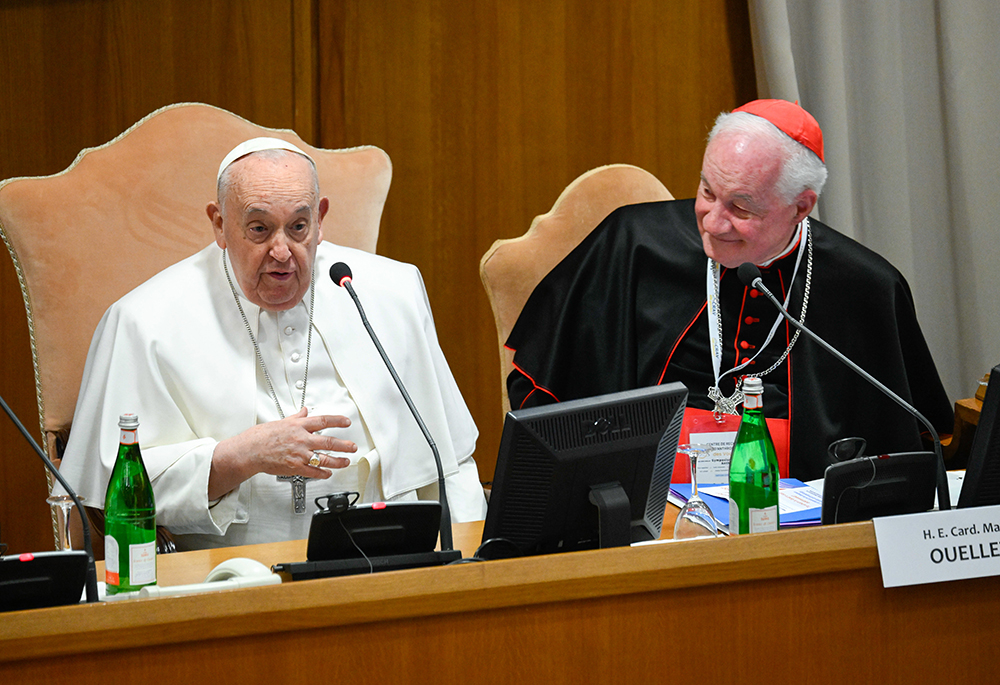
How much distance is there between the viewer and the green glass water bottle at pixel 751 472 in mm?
1762

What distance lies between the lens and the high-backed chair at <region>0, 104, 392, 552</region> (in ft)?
8.73

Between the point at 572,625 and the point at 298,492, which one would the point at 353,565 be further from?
the point at 298,492

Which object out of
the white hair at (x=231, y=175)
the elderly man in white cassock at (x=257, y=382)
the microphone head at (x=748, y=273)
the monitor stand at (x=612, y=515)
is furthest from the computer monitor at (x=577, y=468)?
the white hair at (x=231, y=175)

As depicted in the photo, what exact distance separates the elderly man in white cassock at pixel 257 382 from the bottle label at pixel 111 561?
0.62m

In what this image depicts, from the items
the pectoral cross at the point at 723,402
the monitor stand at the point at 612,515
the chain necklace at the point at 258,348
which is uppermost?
the chain necklace at the point at 258,348

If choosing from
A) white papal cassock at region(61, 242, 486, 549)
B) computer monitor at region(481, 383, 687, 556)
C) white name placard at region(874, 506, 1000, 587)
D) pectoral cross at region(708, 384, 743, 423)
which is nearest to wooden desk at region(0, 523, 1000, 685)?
white name placard at region(874, 506, 1000, 587)

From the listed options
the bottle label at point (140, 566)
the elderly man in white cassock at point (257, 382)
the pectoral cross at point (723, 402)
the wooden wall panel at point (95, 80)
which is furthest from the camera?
the wooden wall panel at point (95, 80)

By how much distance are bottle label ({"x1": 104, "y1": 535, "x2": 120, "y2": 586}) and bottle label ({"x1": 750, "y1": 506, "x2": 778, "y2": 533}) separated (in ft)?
3.33

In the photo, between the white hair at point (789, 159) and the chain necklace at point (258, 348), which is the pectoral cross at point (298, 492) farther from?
the white hair at point (789, 159)

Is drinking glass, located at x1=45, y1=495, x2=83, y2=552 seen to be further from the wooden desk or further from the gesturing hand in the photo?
the gesturing hand

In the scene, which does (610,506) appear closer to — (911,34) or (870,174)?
(870,174)

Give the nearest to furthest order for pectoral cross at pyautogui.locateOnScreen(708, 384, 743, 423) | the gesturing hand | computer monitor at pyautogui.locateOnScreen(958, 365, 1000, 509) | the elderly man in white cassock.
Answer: computer monitor at pyautogui.locateOnScreen(958, 365, 1000, 509) → the gesturing hand → the elderly man in white cassock → pectoral cross at pyautogui.locateOnScreen(708, 384, 743, 423)

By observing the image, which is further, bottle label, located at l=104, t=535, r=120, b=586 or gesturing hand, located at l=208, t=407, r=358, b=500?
gesturing hand, located at l=208, t=407, r=358, b=500

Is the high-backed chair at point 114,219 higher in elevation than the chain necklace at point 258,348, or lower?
higher
